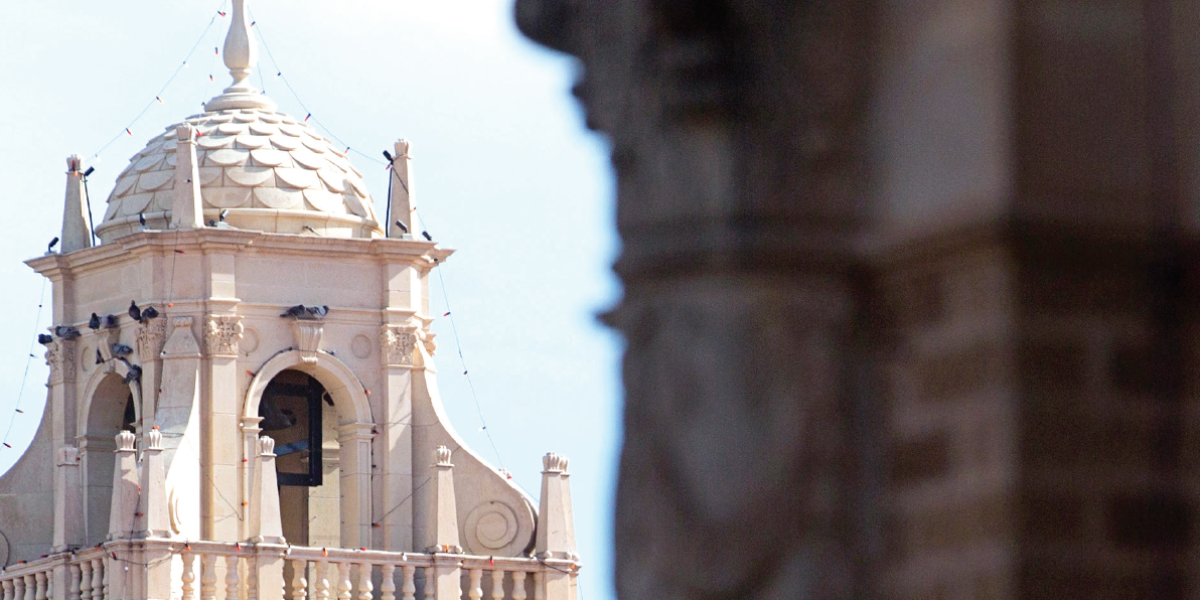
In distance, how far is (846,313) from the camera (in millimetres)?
2936

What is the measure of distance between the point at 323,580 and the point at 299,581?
0.62 feet

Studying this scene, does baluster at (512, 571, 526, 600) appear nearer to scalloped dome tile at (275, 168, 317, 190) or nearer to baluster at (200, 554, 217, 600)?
baluster at (200, 554, 217, 600)

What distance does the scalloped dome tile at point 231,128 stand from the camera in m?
21.8

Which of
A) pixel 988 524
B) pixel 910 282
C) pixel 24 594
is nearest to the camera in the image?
pixel 988 524

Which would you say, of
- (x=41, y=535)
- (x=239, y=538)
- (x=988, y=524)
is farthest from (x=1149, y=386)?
(x=41, y=535)

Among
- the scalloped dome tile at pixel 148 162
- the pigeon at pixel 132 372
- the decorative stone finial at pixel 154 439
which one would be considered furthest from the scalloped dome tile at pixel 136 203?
the decorative stone finial at pixel 154 439

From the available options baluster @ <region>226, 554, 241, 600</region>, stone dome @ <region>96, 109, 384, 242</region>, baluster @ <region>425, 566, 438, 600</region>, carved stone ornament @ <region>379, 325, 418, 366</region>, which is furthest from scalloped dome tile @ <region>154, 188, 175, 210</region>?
baluster @ <region>425, 566, 438, 600</region>

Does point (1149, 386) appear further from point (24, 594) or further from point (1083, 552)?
point (24, 594)

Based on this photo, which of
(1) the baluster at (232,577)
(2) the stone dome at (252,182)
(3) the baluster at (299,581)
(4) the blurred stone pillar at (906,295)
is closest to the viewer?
(4) the blurred stone pillar at (906,295)

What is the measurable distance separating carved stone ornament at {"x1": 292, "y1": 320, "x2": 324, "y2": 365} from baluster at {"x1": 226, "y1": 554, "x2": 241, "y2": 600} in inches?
87.3

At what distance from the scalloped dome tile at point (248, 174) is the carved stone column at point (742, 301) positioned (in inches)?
738

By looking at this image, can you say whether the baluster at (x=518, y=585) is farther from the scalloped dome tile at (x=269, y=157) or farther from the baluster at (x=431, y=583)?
the scalloped dome tile at (x=269, y=157)

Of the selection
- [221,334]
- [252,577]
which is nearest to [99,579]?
[252,577]

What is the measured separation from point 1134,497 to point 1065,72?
47 cm
